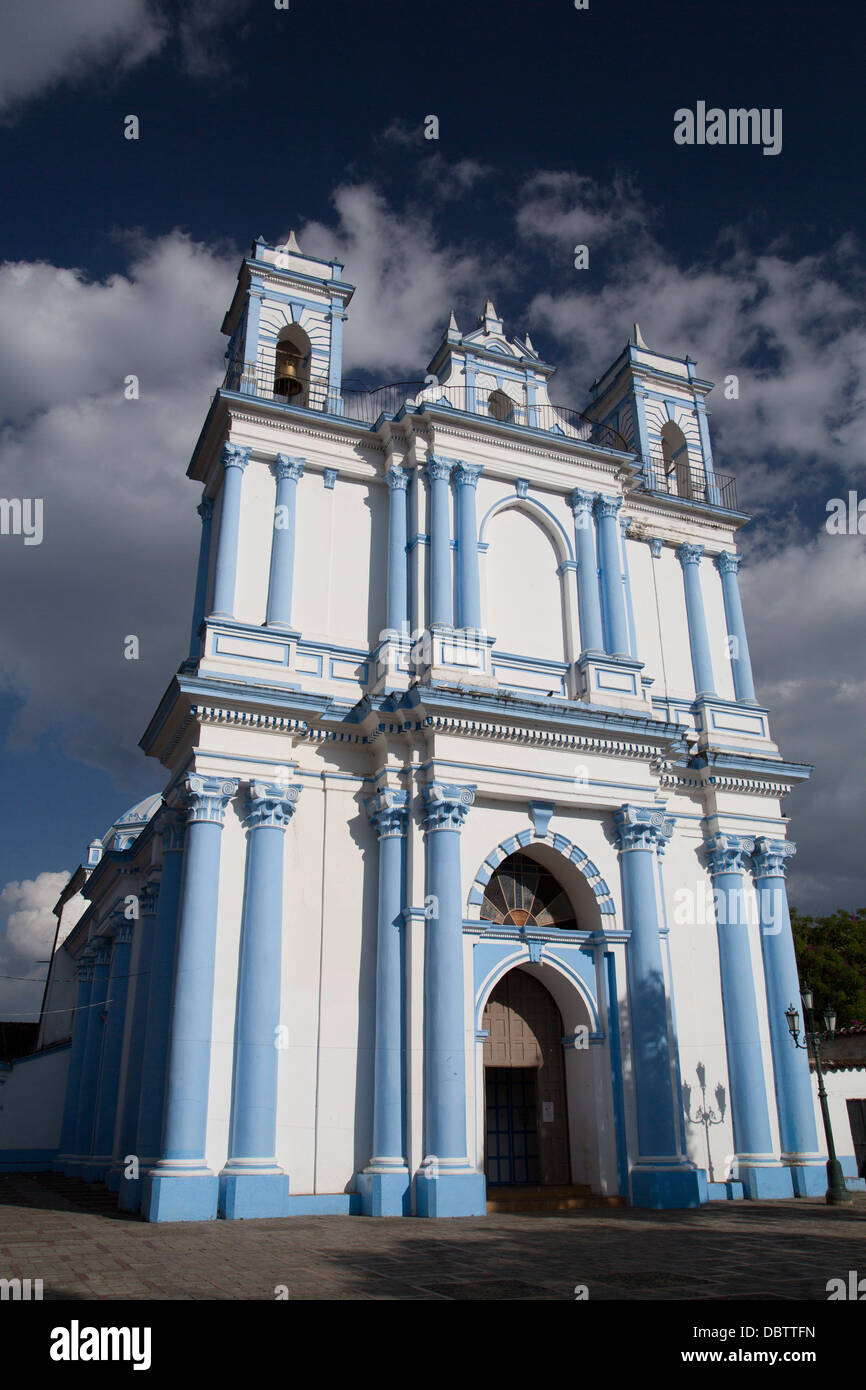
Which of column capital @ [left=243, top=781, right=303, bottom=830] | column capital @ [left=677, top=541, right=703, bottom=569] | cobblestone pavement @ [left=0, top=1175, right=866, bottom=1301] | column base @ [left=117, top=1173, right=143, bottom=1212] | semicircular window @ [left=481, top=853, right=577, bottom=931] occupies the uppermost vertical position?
column capital @ [left=677, top=541, right=703, bottom=569]

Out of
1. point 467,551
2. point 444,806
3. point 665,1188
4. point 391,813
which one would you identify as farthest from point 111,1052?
point 467,551

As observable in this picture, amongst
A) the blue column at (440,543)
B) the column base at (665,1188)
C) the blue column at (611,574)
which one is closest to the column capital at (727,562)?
the blue column at (611,574)

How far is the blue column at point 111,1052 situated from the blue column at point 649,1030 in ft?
37.7

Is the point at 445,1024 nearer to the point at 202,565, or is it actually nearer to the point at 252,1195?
the point at 252,1195

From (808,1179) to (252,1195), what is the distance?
10.3m

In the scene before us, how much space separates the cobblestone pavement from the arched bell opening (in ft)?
52.3

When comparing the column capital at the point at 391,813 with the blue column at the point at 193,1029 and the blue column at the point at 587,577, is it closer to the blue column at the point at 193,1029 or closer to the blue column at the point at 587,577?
the blue column at the point at 193,1029

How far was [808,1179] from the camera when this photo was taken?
18.4 m

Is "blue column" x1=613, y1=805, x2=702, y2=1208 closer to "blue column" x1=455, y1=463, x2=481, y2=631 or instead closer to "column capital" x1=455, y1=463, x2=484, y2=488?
"blue column" x1=455, y1=463, x2=481, y2=631

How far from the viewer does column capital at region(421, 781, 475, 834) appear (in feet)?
55.2

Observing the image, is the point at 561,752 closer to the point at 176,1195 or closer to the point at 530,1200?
the point at 530,1200

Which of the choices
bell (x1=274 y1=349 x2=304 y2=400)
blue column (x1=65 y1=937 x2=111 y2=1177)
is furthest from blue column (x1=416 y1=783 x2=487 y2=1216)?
blue column (x1=65 y1=937 x2=111 y2=1177)

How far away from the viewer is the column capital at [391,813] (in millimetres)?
17141

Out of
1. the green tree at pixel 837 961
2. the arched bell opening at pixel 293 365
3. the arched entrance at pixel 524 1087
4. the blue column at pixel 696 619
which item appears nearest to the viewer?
the arched entrance at pixel 524 1087
